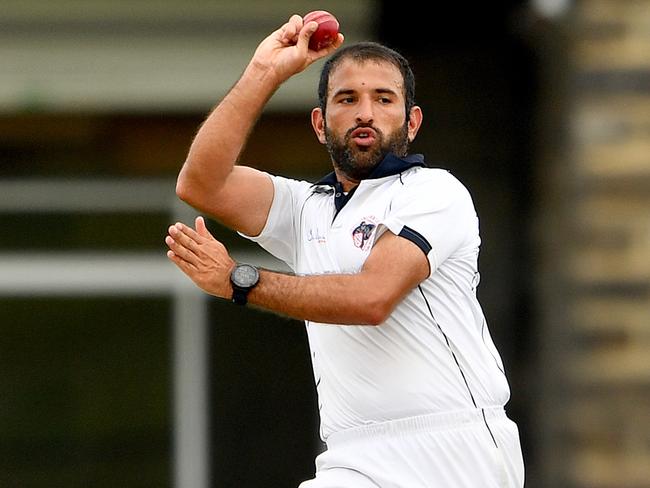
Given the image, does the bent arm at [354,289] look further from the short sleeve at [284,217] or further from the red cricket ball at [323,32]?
the red cricket ball at [323,32]

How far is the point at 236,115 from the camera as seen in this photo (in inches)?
191

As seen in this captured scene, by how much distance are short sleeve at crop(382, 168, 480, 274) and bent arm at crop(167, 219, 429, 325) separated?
40mm

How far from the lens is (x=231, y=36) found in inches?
382

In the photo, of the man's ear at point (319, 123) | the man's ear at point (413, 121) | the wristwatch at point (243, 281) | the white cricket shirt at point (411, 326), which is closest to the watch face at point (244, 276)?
the wristwatch at point (243, 281)

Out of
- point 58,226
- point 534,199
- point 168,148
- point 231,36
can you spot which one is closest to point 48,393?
point 58,226

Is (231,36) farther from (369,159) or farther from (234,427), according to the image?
(369,159)

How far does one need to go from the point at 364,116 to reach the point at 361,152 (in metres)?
0.11

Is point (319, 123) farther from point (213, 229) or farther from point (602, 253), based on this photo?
point (213, 229)

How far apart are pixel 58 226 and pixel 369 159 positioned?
557 cm

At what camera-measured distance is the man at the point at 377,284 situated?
4.52 m

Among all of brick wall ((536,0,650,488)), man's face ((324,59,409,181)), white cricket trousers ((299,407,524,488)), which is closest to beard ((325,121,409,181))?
man's face ((324,59,409,181))

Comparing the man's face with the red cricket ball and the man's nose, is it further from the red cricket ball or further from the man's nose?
the red cricket ball

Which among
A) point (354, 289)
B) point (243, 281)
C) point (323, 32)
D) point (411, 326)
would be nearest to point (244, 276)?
point (243, 281)

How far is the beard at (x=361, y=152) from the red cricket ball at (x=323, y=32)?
11.5 inches
